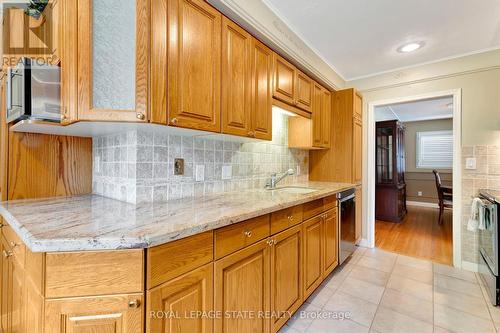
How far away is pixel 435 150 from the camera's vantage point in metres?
5.96

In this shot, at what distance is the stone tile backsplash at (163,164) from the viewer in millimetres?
1419

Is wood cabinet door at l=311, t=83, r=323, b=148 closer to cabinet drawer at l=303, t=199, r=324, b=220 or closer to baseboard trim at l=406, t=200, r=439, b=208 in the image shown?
cabinet drawer at l=303, t=199, r=324, b=220

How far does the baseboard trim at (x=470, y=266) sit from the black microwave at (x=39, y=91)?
12.6 ft

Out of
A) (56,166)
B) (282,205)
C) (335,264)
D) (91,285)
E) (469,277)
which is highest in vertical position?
(56,166)

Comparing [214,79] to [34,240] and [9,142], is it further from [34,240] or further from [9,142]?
[9,142]

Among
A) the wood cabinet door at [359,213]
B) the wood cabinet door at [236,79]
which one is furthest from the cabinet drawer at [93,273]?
the wood cabinet door at [359,213]

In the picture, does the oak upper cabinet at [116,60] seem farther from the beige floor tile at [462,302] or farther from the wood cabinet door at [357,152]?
the beige floor tile at [462,302]

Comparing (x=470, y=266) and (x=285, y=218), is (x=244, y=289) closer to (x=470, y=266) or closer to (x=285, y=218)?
(x=285, y=218)

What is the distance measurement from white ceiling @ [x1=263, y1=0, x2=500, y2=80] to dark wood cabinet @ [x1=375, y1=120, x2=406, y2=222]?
201 cm

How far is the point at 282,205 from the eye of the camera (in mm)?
1399

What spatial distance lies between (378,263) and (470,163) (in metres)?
1.48

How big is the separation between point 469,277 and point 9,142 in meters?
4.06

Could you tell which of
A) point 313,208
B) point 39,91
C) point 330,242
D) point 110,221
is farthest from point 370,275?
point 39,91

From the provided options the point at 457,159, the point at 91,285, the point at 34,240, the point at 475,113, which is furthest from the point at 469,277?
the point at 34,240
